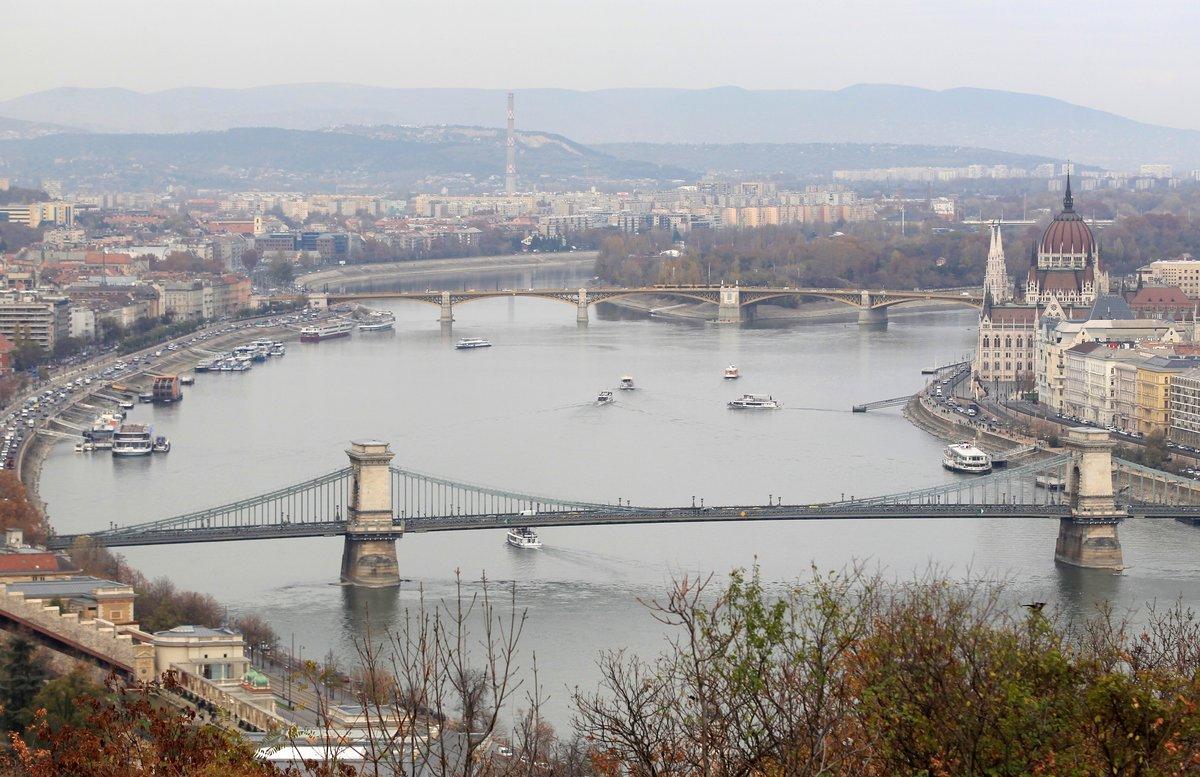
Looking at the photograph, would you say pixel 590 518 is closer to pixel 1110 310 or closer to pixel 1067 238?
pixel 1110 310

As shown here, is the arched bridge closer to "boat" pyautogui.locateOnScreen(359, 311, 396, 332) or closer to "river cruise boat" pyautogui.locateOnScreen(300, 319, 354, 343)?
"boat" pyautogui.locateOnScreen(359, 311, 396, 332)

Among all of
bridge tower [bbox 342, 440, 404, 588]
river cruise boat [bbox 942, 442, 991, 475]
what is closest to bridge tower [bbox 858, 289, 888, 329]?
river cruise boat [bbox 942, 442, 991, 475]

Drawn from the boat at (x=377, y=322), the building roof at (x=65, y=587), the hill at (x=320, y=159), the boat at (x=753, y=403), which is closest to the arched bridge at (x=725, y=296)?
the boat at (x=377, y=322)

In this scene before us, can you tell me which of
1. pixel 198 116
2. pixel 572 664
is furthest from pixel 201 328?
pixel 198 116

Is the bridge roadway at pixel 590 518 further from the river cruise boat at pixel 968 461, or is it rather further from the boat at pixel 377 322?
the boat at pixel 377 322

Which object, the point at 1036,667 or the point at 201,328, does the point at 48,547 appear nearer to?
the point at 1036,667

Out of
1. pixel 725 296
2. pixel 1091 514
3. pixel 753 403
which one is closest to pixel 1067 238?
pixel 725 296
